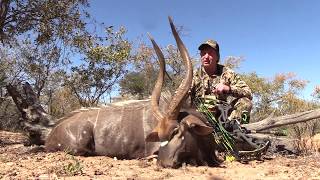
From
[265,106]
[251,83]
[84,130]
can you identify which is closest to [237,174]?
[84,130]

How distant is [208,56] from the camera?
4.84 m

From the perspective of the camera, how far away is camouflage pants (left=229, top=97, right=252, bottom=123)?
15.3 ft

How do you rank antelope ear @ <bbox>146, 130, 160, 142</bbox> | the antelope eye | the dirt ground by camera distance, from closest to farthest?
the dirt ground
the antelope eye
antelope ear @ <bbox>146, 130, 160, 142</bbox>

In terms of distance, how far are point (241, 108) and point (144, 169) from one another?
4.38 ft

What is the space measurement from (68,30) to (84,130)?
3.45 metres

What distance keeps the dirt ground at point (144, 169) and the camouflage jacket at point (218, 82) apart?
0.72 metres

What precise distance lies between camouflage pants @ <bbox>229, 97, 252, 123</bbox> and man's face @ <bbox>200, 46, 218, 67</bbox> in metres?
0.48

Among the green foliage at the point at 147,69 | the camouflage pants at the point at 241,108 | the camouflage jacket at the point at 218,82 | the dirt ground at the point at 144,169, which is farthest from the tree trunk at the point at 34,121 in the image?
the green foliage at the point at 147,69

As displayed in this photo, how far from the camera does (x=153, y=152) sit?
4.60 m

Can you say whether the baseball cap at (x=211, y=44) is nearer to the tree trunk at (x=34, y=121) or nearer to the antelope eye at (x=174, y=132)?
the antelope eye at (x=174, y=132)

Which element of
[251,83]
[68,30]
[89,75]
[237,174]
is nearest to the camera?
[237,174]

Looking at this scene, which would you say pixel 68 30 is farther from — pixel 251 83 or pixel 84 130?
pixel 251 83

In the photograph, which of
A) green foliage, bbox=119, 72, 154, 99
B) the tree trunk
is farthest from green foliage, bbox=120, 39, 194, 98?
the tree trunk

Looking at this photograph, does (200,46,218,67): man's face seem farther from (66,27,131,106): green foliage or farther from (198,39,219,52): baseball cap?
(66,27,131,106): green foliage
